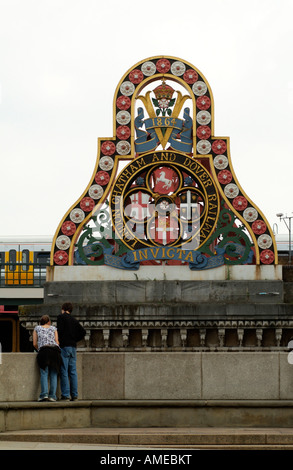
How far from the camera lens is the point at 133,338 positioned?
32.2 meters

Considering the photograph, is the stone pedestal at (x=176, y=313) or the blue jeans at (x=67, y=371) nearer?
the blue jeans at (x=67, y=371)

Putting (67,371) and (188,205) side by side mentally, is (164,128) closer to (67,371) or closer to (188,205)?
(188,205)

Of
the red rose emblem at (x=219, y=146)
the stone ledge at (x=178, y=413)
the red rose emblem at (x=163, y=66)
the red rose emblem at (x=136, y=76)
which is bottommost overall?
the stone ledge at (x=178, y=413)

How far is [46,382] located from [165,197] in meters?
15.2

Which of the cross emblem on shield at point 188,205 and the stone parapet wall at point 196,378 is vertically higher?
the cross emblem on shield at point 188,205

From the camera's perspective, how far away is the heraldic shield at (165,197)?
33781 mm

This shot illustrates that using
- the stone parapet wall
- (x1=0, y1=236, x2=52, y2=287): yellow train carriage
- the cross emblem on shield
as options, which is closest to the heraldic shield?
the cross emblem on shield

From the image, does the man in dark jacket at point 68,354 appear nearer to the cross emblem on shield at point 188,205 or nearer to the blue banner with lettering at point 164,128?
the cross emblem on shield at point 188,205

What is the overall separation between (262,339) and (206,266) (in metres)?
3.42

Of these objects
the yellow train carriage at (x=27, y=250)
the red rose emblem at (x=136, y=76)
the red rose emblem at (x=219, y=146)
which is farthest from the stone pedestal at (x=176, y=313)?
the yellow train carriage at (x=27, y=250)

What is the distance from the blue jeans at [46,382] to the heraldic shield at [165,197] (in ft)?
45.2

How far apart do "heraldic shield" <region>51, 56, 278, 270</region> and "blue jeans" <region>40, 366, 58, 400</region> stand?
1378cm

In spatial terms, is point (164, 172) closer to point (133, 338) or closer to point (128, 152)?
point (128, 152)

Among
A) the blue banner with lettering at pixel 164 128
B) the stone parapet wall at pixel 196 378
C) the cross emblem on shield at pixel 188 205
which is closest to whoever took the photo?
the stone parapet wall at pixel 196 378
